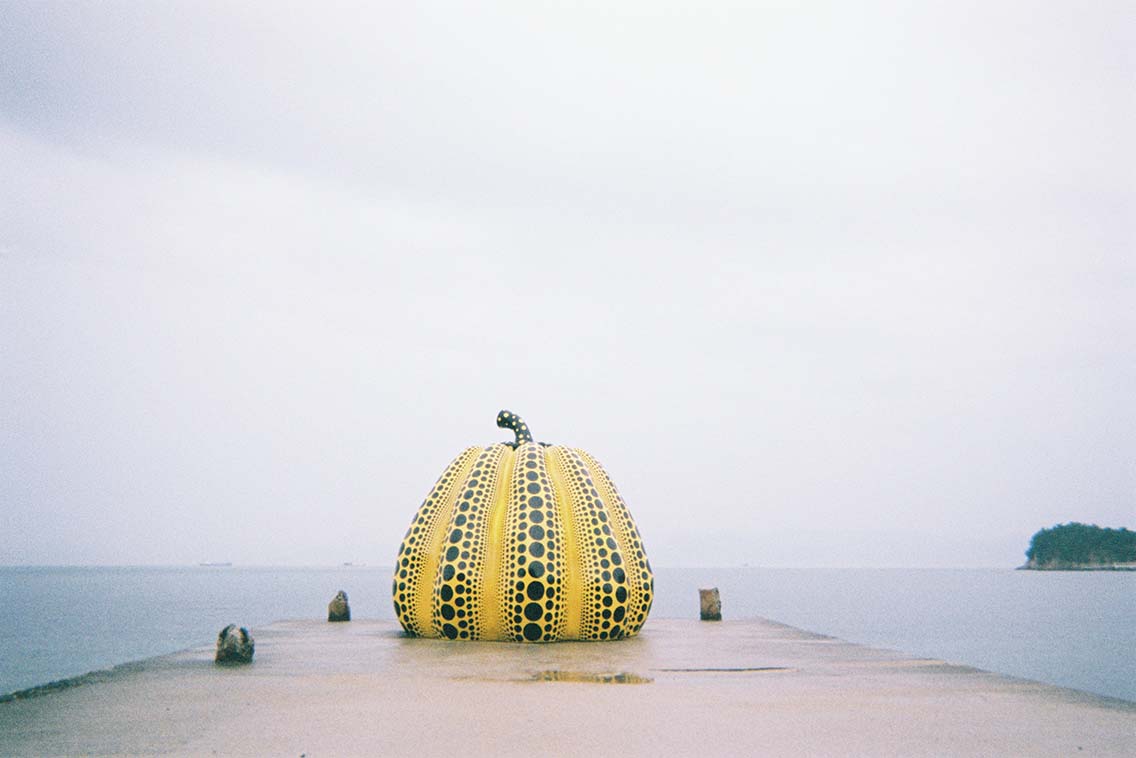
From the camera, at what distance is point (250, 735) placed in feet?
20.0

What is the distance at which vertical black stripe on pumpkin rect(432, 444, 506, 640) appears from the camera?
12.7 meters

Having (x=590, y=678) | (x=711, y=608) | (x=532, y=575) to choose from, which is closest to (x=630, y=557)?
(x=532, y=575)

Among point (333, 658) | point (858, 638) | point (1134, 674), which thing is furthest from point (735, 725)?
point (858, 638)

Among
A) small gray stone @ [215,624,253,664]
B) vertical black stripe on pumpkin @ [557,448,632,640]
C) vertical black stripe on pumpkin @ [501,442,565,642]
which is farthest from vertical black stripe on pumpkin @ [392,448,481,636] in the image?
small gray stone @ [215,624,253,664]

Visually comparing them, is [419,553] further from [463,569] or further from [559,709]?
[559,709]

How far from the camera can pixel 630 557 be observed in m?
13.6

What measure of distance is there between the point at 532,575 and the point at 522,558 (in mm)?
257

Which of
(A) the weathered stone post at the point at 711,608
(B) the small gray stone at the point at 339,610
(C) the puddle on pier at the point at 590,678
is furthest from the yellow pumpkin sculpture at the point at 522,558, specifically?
(A) the weathered stone post at the point at 711,608

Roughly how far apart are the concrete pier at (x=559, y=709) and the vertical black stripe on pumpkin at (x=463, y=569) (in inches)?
56.7

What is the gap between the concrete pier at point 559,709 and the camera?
5.83 metres

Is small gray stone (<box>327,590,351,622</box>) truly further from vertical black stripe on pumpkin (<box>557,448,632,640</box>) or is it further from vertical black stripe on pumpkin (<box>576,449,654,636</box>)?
vertical black stripe on pumpkin (<box>557,448,632,640</box>)

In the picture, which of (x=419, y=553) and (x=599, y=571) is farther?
(x=419, y=553)

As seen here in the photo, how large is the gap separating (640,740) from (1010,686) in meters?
4.58

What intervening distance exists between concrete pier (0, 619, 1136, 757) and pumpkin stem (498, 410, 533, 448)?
4.67 m
